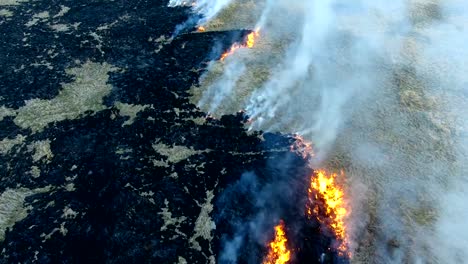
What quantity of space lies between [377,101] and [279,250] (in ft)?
31.9

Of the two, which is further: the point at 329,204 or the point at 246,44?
the point at 246,44

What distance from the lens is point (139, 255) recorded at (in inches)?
599

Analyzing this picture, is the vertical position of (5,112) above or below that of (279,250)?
below

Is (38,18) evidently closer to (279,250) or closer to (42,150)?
(42,150)

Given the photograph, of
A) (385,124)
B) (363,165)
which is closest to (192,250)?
(363,165)

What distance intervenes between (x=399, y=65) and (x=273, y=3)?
33.8 feet

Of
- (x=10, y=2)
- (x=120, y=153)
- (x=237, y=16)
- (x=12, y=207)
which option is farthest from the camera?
(x=10, y=2)

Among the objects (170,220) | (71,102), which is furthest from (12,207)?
(71,102)

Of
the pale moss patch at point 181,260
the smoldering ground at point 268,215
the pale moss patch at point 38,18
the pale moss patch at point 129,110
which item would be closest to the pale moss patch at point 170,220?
the pale moss patch at point 181,260

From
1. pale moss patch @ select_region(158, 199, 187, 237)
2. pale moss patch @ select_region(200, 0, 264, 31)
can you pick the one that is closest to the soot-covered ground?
pale moss patch @ select_region(158, 199, 187, 237)

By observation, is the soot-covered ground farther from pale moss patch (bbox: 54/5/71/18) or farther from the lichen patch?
the lichen patch

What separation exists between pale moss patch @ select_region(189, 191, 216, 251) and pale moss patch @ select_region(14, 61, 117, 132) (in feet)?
28.5

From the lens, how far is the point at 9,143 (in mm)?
20156

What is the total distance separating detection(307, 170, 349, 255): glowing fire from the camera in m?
15.6
